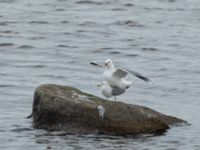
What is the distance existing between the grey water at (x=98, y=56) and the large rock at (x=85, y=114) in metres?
0.16

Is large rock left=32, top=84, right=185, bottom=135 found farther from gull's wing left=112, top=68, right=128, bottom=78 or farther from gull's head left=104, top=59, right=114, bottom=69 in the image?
gull's head left=104, top=59, right=114, bottom=69

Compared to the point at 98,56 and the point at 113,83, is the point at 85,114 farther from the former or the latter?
the point at 98,56

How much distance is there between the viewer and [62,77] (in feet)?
59.5

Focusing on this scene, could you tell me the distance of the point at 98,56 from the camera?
20.6m

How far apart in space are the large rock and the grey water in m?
0.16

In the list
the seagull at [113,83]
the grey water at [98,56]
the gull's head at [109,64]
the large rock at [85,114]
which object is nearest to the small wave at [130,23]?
the grey water at [98,56]

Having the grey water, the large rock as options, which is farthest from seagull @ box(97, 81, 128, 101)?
the grey water

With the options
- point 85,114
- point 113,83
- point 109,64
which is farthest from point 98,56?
point 85,114

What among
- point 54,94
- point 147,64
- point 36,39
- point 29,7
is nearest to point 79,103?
point 54,94

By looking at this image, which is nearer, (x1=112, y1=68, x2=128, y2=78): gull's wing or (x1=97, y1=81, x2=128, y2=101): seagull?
(x1=112, y1=68, x2=128, y2=78): gull's wing

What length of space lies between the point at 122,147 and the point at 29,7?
574 inches

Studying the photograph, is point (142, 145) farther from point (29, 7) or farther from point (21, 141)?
point (29, 7)

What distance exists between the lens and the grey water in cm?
1319

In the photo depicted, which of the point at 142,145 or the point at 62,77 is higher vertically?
the point at 62,77
